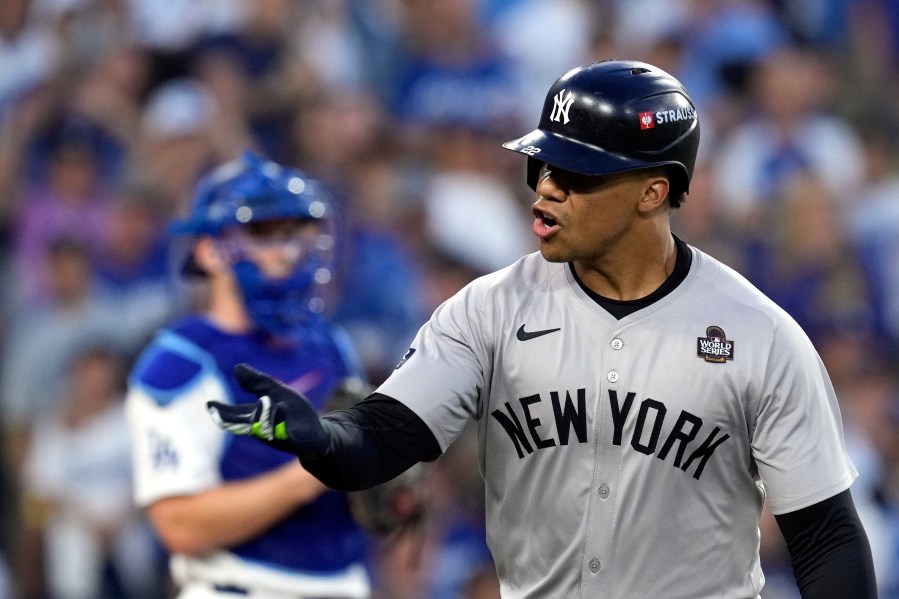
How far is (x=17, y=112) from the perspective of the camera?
7.05 meters

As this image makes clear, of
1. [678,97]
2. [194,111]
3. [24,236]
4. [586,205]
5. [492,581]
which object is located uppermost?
[678,97]

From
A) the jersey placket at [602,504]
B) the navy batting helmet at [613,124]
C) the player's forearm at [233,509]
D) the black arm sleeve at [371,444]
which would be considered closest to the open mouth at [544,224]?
the navy batting helmet at [613,124]

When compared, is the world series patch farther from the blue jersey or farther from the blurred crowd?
the blurred crowd

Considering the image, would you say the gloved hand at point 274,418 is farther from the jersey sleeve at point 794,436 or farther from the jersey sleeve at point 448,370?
the jersey sleeve at point 794,436

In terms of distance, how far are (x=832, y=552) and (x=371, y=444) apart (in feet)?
2.99

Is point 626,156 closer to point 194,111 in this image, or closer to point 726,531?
point 726,531

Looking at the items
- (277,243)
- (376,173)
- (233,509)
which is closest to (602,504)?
(233,509)

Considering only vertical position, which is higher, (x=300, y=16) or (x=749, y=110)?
(x=300, y=16)

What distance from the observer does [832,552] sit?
268 cm

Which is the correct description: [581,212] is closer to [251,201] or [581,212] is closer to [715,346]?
[715,346]

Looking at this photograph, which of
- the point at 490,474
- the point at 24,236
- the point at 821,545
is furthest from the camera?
the point at 24,236

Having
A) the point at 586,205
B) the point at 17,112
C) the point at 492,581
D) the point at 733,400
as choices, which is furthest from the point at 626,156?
the point at 17,112

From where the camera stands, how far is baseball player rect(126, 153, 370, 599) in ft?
12.4

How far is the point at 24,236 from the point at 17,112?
684 mm
